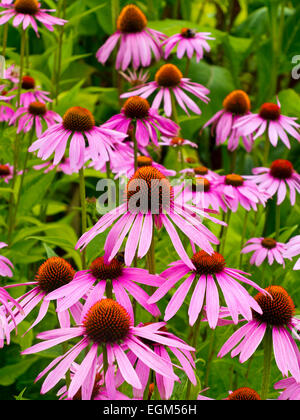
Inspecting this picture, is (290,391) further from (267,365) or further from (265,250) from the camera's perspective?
(265,250)

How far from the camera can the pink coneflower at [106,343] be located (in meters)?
0.47

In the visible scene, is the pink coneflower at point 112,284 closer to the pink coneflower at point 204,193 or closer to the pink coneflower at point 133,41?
the pink coneflower at point 204,193

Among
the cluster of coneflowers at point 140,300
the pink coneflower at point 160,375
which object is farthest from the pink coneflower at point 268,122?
the pink coneflower at point 160,375

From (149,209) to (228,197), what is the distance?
48 cm

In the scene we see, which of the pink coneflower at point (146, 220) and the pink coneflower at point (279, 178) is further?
the pink coneflower at point (279, 178)

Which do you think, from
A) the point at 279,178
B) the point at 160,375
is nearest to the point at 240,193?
the point at 279,178

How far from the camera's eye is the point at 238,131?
1271 millimetres

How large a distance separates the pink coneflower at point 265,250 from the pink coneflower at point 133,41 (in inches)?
24.6

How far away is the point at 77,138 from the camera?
858 millimetres

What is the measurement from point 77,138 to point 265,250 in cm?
48

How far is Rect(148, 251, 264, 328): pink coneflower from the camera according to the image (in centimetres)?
56

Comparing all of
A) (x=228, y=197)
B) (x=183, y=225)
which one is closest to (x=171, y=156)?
(x=228, y=197)

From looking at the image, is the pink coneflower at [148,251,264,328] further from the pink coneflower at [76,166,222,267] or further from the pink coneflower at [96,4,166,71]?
the pink coneflower at [96,4,166,71]

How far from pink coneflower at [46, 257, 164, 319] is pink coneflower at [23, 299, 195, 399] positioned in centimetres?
3
